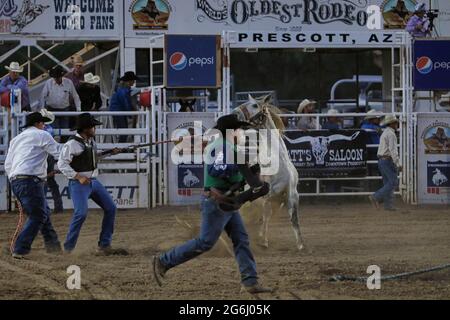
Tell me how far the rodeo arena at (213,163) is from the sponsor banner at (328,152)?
0.08ft

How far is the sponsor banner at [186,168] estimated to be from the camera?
17344 millimetres

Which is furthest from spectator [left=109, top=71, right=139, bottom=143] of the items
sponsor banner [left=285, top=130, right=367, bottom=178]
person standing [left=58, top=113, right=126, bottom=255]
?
person standing [left=58, top=113, right=126, bottom=255]

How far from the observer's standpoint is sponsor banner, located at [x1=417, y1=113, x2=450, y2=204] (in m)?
17.9

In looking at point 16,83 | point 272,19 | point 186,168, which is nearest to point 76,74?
point 16,83

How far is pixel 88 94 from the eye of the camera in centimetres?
1731

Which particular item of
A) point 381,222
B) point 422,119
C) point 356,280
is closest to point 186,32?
point 422,119

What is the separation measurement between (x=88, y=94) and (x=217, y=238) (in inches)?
360

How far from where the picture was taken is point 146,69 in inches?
898

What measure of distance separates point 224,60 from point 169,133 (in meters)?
1.61

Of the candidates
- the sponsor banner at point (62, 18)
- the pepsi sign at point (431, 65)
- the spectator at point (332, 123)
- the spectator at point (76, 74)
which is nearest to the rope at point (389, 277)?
the spectator at point (332, 123)

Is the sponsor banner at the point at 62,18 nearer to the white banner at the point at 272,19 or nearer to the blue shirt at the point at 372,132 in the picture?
the white banner at the point at 272,19

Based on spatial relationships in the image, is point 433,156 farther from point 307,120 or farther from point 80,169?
point 80,169
